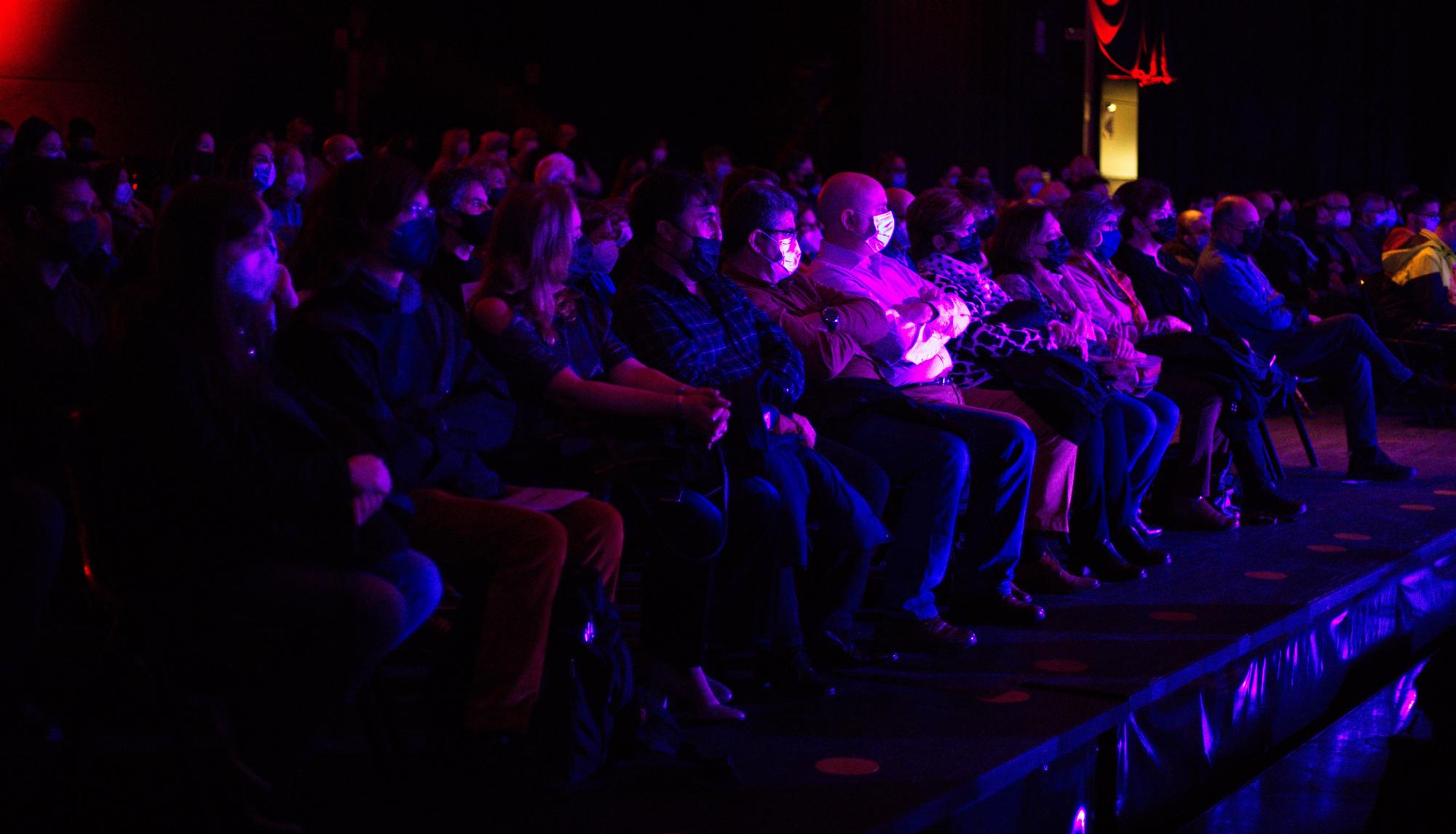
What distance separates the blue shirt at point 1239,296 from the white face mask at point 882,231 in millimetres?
2333

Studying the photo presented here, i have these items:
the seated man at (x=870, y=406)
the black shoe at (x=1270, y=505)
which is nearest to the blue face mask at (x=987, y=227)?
the black shoe at (x=1270, y=505)

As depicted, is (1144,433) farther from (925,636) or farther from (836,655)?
(836,655)

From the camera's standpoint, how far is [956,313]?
3.80 metres

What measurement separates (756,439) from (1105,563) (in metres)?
1.69

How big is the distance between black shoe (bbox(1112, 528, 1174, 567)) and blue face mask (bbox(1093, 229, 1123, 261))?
3.36 ft

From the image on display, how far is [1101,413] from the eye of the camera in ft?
14.2

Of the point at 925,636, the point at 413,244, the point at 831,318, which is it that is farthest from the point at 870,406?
the point at 413,244

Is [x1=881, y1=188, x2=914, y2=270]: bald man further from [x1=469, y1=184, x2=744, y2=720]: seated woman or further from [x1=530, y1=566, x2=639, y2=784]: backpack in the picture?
[x1=530, y1=566, x2=639, y2=784]: backpack

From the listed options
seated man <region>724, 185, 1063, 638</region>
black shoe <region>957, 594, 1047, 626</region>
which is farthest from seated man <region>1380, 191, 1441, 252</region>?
seated man <region>724, 185, 1063, 638</region>

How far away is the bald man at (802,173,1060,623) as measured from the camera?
374 cm

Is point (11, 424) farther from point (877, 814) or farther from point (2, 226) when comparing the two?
point (877, 814)

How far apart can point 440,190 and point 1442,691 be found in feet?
9.39

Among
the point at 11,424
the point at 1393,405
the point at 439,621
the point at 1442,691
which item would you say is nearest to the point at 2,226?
the point at 11,424

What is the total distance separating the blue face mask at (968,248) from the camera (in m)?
4.14
